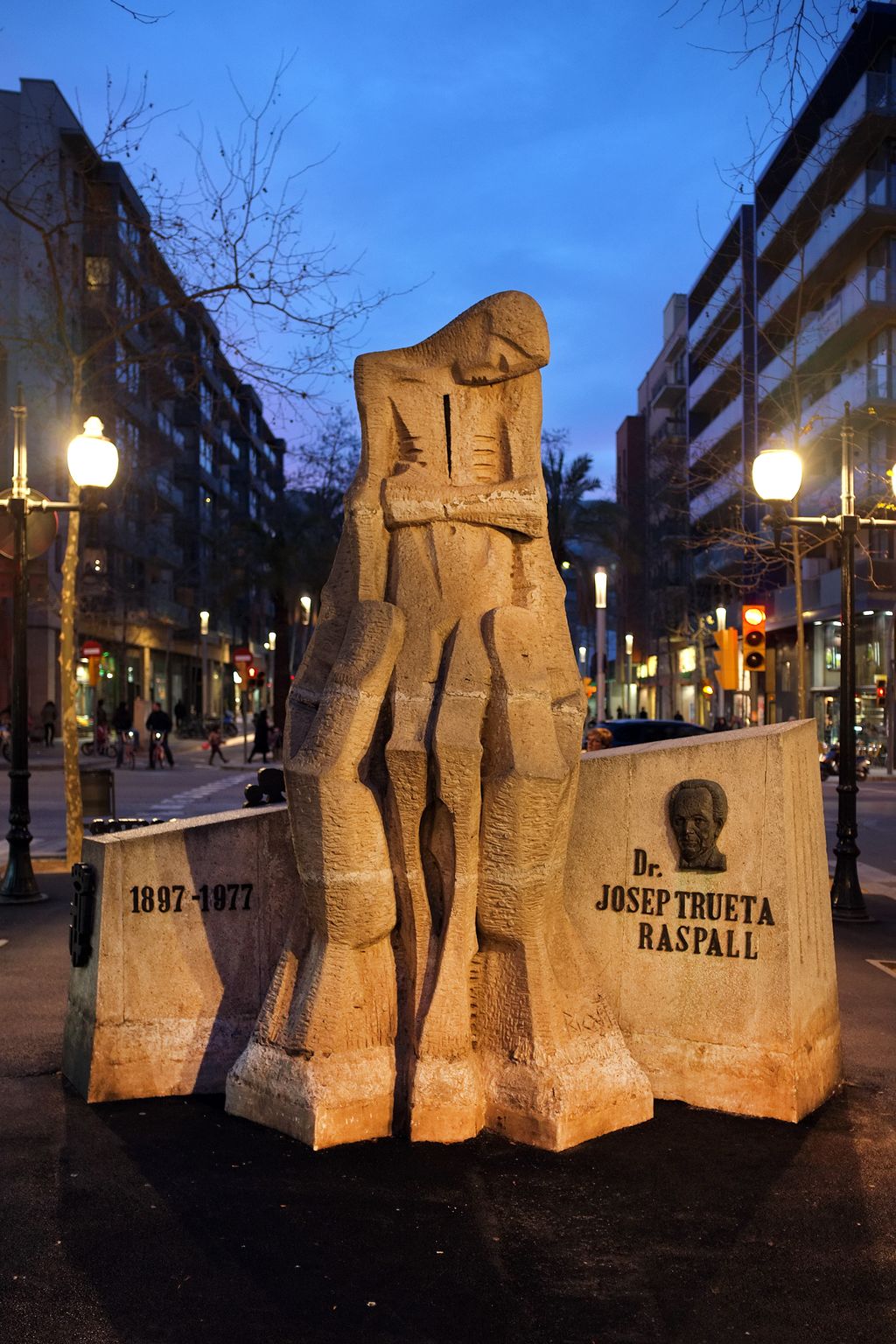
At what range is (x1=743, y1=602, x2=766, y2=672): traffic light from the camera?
627 inches

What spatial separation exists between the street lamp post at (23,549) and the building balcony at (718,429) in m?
37.3

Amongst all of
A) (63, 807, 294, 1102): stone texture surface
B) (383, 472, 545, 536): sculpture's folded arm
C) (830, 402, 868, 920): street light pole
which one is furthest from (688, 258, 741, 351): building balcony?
(63, 807, 294, 1102): stone texture surface

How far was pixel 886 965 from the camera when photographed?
9062mm

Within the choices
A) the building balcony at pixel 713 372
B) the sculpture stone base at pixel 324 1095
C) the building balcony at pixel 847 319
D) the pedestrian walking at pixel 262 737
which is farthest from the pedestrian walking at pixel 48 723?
the sculpture stone base at pixel 324 1095

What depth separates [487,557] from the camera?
18.2ft

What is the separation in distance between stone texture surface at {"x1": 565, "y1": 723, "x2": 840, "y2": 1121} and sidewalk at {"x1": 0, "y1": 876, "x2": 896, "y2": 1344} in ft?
0.76

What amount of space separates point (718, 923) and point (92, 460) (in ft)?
27.0

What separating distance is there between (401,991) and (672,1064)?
129cm

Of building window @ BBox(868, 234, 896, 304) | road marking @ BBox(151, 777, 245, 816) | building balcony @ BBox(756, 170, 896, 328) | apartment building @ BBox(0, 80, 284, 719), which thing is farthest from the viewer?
building window @ BBox(868, 234, 896, 304)

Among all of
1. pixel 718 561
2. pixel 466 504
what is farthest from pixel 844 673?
pixel 718 561

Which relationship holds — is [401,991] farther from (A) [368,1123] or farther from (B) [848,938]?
(B) [848,938]

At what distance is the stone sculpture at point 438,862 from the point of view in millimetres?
5070

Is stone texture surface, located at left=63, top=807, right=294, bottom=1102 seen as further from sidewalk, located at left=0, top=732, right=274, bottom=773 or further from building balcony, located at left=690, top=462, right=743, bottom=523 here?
building balcony, located at left=690, top=462, right=743, bottom=523

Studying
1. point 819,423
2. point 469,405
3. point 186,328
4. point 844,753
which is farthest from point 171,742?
point 469,405
